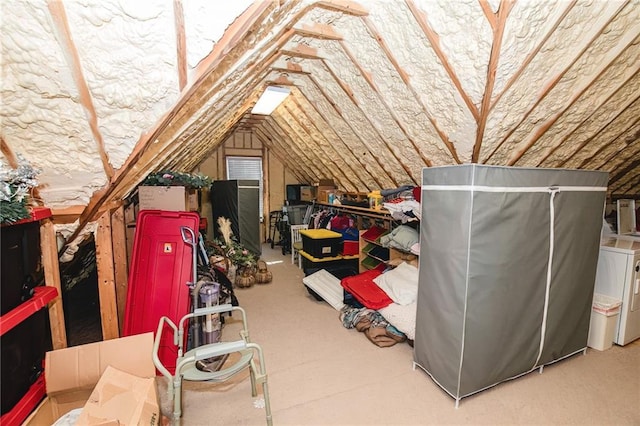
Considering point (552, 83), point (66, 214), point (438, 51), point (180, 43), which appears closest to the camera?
point (180, 43)

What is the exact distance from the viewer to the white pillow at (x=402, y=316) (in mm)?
2736

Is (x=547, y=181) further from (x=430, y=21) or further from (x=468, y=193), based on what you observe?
(x=430, y=21)

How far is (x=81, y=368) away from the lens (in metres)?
1.72

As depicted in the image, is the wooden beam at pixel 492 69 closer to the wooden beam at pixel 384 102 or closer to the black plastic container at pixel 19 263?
the wooden beam at pixel 384 102

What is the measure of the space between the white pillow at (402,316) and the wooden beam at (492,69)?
1.70 m

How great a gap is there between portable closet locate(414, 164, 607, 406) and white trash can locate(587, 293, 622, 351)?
0.49 m

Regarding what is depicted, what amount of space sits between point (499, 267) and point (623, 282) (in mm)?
1812

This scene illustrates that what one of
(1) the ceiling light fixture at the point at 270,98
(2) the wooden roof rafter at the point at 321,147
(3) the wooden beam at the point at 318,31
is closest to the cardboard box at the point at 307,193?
(2) the wooden roof rafter at the point at 321,147

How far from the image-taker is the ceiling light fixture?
3.61 m

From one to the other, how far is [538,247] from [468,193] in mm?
802

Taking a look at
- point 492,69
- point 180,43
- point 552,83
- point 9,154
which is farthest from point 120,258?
point 552,83

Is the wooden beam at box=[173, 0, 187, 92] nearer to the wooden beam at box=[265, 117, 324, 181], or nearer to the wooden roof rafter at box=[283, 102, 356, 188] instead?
the wooden roof rafter at box=[283, 102, 356, 188]

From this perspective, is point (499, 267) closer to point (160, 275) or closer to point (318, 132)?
point (160, 275)

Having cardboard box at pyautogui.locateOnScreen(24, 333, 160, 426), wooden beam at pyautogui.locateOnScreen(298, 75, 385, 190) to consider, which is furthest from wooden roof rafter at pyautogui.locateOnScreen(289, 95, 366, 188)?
cardboard box at pyautogui.locateOnScreen(24, 333, 160, 426)
